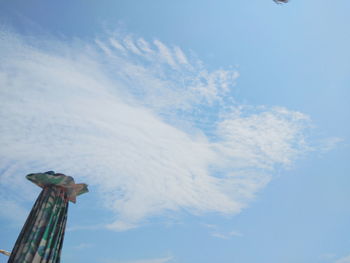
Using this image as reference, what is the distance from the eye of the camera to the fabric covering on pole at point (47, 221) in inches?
164

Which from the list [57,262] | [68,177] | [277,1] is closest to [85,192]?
[68,177]

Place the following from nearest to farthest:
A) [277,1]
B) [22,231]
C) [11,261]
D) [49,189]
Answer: [11,261], [22,231], [49,189], [277,1]

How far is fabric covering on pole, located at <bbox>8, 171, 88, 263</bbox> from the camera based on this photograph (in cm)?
416

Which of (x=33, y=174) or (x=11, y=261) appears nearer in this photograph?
(x=11, y=261)

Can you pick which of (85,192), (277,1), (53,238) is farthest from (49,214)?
(277,1)

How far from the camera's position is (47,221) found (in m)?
4.46

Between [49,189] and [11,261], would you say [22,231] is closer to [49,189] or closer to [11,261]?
[11,261]

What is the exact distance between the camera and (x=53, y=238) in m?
4.45

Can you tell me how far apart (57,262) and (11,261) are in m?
0.71

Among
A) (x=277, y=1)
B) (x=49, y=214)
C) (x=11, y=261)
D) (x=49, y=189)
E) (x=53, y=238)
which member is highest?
(x=277, y=1)

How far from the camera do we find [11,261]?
4.09 m

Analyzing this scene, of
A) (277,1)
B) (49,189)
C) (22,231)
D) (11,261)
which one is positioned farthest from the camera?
(277,1)

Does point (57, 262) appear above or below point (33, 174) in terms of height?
below

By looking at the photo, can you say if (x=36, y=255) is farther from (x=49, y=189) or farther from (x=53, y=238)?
(x=49, y=189)
